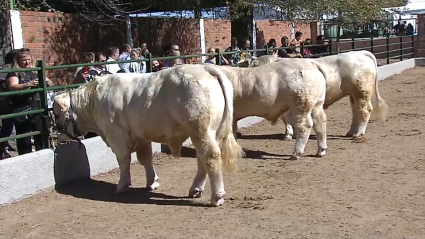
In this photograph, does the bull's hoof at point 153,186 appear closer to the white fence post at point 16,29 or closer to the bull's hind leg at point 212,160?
the bull's hind leg at point 212,160

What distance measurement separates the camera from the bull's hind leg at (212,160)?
5574mm

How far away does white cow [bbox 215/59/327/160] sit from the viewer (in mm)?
7367

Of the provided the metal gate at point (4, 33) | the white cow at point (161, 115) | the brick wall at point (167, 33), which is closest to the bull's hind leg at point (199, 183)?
the white cow at point (161, 115)

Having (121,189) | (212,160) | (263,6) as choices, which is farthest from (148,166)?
(263,6)

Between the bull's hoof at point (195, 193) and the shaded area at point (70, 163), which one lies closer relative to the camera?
the bull's hoof at point (195, 193)

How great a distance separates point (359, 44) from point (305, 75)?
17029 millimetres

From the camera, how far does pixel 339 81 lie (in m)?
8.65

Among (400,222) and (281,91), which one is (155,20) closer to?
(281,91)

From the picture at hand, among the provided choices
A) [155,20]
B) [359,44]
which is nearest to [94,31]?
[155,20]

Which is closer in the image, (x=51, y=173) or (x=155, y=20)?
(x=51, y=173)

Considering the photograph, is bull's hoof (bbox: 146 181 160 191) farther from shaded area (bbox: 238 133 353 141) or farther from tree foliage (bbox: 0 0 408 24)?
tree foliage (bbox: 0 0 408 24)

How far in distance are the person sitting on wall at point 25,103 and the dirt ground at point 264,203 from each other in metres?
0.80

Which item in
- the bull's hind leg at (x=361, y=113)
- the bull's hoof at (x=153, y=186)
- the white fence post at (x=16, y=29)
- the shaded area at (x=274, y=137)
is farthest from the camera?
the white fence post at (x=16, y=29)

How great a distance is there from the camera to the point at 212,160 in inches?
220
